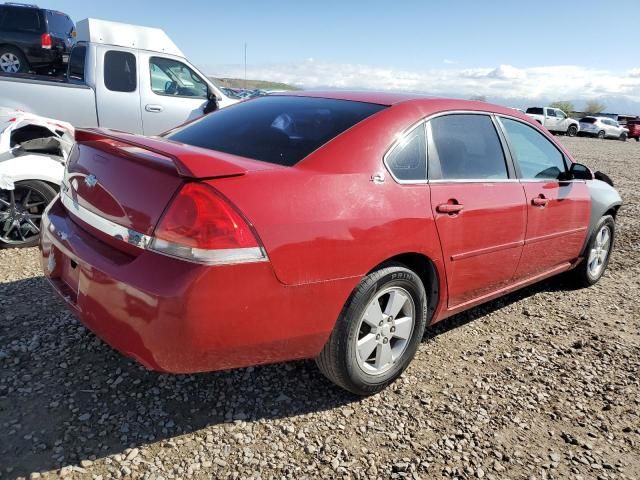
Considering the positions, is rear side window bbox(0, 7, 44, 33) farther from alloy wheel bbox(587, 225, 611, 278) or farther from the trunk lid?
alloy wheel bbox(587, 225, 611, 278)

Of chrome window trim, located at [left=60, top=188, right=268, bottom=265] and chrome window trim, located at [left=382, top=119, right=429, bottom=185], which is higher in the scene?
chrome window trim, located at [left=382, top=119, right=429, bottom=185]

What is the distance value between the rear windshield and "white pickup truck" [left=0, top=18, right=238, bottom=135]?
406 cm

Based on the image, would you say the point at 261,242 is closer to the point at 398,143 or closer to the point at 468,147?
the point at 398,143

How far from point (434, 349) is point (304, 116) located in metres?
1.72

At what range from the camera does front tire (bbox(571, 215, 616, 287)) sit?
4547mm

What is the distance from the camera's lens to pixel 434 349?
3.36m

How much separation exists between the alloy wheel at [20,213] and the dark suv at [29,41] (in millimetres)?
8656

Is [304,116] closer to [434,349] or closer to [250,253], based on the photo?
[250,253]

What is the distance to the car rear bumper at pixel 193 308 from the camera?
199cm

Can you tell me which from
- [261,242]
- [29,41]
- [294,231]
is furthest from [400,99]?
[29,41]

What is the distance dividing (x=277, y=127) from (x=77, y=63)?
551cm

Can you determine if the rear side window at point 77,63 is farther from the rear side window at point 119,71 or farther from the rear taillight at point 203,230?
the rear taillight at point 203,230

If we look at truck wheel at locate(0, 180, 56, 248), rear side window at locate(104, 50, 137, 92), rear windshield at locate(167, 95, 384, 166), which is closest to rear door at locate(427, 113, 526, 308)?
rear windshield at locate(167, 95, 384, 166)

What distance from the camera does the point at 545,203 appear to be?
12.1 ft
